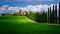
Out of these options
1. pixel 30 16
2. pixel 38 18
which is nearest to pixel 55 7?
pixel 38 18

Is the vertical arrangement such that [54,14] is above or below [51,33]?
above

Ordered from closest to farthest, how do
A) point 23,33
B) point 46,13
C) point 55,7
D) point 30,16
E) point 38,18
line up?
point 23,33
point 55,7
point 46,13
point 38,18
point 30,16

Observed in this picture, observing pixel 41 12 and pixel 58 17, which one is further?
pixel 41 12

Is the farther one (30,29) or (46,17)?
(46,17)

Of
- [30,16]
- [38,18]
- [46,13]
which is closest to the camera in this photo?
[46,13]

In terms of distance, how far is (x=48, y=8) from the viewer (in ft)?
39.0

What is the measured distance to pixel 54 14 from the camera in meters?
12.2

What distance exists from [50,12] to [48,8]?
498 millimetres

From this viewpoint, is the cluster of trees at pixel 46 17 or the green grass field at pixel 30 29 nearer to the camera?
the green grass field at pixel 30 29

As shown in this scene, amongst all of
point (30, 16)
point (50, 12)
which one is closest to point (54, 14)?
point (50, 12)

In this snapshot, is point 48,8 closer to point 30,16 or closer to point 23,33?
point 30,16

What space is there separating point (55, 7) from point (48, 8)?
0.54 m

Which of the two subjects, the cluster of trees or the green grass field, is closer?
the green grass field

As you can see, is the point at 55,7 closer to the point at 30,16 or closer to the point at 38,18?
the point at 38,18
